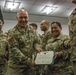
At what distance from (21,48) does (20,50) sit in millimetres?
39

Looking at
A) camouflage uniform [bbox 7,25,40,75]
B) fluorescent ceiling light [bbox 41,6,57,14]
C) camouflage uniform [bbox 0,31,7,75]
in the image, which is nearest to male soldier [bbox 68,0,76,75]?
camouflage uniform [bbox 7,25,40,75]

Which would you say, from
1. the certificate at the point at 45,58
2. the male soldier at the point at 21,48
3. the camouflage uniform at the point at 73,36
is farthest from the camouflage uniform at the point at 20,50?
the camouflage uniform at the point at 73,36

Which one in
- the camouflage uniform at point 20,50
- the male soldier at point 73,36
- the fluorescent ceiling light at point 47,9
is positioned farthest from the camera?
the fluorescent ceiling light at point 47,9

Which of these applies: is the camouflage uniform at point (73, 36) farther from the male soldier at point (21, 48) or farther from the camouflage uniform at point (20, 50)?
the camouflage uniform at point (20, 50)

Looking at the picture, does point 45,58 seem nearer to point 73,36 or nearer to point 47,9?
point 73,36

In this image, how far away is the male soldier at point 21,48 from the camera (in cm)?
307

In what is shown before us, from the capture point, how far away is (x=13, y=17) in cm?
984

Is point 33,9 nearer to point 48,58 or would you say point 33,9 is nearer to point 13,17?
point 13,17

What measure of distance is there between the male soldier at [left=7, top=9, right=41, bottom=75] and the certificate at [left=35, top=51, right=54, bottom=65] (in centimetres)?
13

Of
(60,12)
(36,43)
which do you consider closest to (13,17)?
(60,12)

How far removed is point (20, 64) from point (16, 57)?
0.49ft

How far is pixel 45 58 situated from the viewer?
9.52ft

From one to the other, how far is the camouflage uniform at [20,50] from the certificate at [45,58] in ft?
0.57

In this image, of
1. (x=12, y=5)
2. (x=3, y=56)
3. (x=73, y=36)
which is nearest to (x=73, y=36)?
(x=73, y=36)
